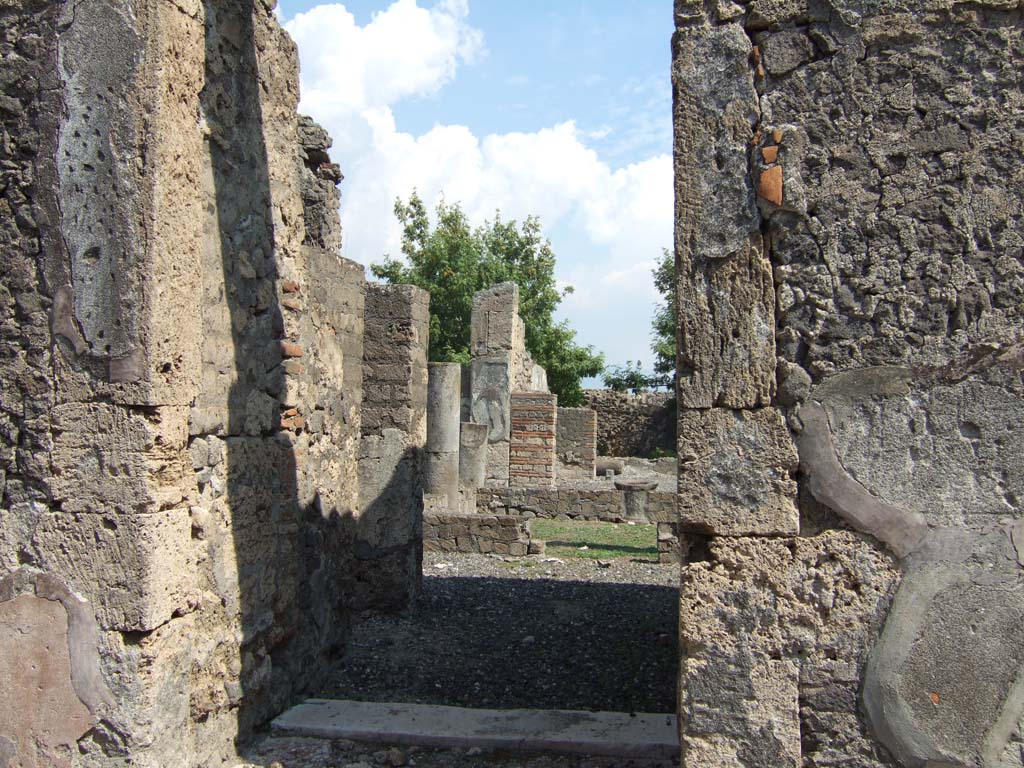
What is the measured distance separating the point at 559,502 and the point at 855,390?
10548 mm

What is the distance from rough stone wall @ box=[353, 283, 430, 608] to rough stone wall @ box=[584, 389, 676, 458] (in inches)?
745

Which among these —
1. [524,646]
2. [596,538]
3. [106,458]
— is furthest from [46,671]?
[596,538]

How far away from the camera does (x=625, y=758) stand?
3.53 meters

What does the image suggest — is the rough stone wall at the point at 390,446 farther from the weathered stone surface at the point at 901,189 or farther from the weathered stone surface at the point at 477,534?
the weathered stone surface at the point at 901,189

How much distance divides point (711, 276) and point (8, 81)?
2.47 meters

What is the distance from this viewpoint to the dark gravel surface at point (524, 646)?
4.80 metres

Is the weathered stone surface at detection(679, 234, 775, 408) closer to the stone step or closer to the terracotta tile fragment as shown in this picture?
the terracotta tile fragment

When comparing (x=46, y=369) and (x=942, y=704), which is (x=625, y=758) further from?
(x=46, y=369)

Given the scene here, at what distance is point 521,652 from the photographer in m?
5.64

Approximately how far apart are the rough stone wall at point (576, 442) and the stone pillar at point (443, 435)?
281 inches

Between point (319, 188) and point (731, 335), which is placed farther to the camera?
point (319, 188)

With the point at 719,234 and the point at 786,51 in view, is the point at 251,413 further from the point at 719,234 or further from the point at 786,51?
the point at 786,51

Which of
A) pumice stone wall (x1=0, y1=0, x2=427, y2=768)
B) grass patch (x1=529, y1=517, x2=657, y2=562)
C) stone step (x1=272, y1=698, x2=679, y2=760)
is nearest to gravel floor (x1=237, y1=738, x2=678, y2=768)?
stone step (x1=272, y1=698, x2=679, y2=760)

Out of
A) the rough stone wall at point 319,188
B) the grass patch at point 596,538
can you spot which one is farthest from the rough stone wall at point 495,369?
the rough stone wall at point 319,188
